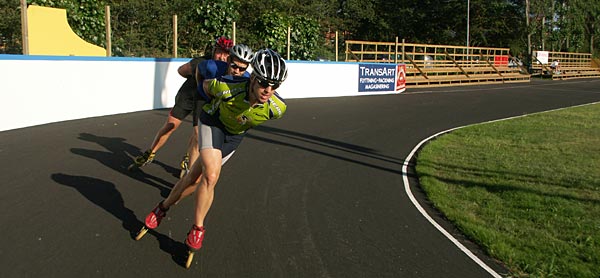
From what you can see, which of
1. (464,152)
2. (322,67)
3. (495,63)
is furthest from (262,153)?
(495,63)

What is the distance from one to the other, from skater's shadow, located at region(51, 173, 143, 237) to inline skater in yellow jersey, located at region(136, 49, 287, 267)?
578 millimetres

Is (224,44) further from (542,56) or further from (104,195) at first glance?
(542,56)

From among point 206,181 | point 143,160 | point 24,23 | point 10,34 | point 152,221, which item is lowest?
point 152,221

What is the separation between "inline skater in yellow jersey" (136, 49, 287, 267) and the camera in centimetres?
415

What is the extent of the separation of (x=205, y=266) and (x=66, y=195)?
109 inches

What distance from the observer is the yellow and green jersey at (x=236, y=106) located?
14.5 ft

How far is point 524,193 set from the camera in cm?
732

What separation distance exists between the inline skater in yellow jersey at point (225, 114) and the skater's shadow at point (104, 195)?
0.58 metres

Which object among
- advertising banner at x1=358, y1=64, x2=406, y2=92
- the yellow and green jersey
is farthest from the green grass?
advertising banner at x1=358, y1=64, x2=406, y2=92

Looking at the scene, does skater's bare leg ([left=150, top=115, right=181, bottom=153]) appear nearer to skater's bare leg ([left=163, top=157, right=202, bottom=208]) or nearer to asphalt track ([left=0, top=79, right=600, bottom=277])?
asphalt track ([left=0, top=79, right=600, bottom=277])

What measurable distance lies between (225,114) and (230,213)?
168cm

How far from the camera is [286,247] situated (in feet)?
16.1

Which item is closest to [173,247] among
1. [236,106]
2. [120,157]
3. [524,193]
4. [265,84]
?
[236,106]

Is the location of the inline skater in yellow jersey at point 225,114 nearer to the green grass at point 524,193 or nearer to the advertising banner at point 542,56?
the green grass at point 524,193
